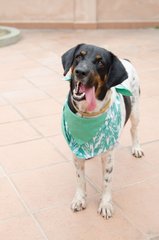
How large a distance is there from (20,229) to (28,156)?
1090 mm

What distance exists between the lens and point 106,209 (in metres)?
3.14

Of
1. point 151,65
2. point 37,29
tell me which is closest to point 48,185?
point 151,65

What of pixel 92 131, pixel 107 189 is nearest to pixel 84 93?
pixel 92 131

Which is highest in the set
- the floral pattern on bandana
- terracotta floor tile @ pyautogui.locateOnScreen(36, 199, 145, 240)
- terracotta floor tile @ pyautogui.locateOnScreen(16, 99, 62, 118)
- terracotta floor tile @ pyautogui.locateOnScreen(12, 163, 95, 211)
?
the floral pattern on bandana

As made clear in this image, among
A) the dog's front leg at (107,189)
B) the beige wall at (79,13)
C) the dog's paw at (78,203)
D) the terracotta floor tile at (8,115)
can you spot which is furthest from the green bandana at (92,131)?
the beige wall at (79,13)

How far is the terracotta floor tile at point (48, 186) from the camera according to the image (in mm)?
3334

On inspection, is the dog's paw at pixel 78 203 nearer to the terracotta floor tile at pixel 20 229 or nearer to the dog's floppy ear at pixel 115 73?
the terracotta floor tile at pixel 20 229

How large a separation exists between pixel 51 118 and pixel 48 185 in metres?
1.44

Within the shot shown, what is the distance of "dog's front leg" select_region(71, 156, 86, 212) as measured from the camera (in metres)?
3.21

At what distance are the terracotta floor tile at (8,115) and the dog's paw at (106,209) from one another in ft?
6.50

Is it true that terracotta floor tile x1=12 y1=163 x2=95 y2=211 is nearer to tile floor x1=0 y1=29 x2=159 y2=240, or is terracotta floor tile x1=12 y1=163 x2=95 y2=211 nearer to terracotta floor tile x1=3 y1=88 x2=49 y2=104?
tile floor x1=0 y1=29 x2=159 y2=240

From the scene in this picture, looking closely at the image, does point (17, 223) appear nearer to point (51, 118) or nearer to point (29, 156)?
point (29, 156)

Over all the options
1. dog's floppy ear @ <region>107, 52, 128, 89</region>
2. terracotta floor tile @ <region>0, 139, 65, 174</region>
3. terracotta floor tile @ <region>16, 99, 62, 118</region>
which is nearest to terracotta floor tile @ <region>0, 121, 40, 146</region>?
terracotta floor tile @ <region>0, 139, 65, 174</region>

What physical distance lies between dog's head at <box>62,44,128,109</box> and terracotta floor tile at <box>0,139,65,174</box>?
3.97 feet
